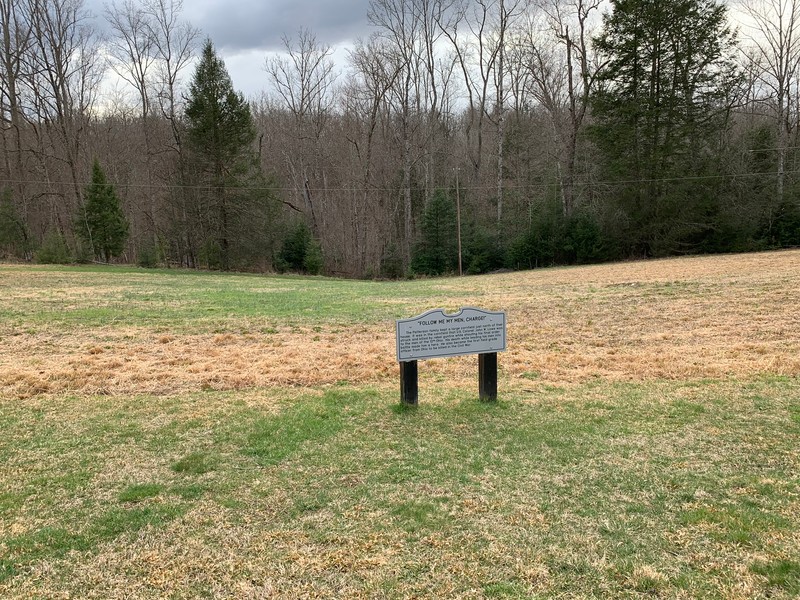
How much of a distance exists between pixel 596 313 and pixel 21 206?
36.1 m

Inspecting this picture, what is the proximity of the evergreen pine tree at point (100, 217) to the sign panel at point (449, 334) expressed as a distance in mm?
Result: 32637

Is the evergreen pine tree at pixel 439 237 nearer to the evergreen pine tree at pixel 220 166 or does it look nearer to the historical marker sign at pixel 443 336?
the evergreen pine tree at pixel 220 166

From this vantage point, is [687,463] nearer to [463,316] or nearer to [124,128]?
[463,316]

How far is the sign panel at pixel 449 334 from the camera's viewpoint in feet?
16.9

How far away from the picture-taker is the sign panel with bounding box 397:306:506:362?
515 centimetres

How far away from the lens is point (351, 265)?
42.3 metres

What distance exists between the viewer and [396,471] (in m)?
4.00

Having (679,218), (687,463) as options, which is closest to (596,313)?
(687,463)

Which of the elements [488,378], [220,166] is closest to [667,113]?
[220,166]

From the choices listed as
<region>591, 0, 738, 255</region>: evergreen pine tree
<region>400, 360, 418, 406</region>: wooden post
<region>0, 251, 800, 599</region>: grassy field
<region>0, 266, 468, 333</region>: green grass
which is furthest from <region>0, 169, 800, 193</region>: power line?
<region>400, 360, 418, 406</region>: wooden post

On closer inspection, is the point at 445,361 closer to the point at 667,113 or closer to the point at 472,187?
the point at 667,113

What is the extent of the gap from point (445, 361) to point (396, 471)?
405 cm

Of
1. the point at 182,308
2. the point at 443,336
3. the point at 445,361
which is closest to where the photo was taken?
the point at 443,336

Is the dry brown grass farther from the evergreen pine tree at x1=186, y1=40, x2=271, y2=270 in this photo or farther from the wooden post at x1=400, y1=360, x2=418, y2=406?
the evergreen pine tree at x1=186, y1=40, x2=271, y2=270
